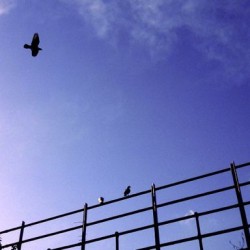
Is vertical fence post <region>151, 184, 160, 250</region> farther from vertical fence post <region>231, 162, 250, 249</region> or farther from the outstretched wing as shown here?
the outstretched wing

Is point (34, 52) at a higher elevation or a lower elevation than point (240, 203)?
higher

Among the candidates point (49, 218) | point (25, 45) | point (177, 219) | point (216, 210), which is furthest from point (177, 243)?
point (25, 45)

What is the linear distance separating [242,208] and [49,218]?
4.52 m

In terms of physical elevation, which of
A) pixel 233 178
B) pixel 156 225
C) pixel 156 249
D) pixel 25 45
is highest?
pixel 25 45

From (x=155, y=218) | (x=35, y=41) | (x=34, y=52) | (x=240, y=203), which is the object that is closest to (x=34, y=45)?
(x=35, y=41)

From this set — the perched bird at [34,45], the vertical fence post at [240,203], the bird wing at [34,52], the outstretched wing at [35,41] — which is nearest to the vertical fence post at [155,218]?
the vertical fence post at [240,203]

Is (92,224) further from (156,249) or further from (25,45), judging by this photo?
(25,45)

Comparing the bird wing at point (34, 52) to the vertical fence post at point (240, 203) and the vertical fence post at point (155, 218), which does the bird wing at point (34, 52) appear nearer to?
the vertical fence post at point (155, 218)

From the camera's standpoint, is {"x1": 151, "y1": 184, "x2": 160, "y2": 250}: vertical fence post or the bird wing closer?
{"x1": 151, "y1": 184, "x2": 160, "y2": 250}: vertical fence post

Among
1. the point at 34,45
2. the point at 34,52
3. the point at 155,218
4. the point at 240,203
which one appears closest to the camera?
the point at 240,203

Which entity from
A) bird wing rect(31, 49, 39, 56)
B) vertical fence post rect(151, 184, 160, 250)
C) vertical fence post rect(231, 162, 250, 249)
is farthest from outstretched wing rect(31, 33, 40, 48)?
vertical fence post rect(231, 162, 250, 249)

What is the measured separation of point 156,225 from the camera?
6707 millimetres

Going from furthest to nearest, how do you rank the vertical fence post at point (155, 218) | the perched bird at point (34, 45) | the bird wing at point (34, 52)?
the perched bird at point (34, 45)
the bird wing at point (34, 52)
the vertical fence post at point (155, 218)

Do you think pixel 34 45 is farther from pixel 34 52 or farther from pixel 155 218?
pixel 155 218
